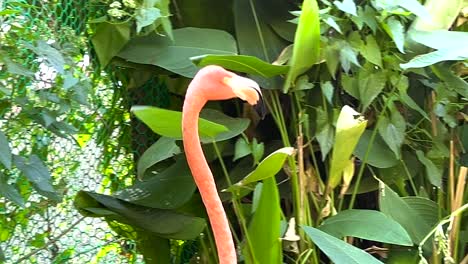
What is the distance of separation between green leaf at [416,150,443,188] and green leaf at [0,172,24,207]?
20.6 inches

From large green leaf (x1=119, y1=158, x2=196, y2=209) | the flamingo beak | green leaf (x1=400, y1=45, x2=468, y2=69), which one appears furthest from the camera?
large green leaf (x1=119, y1=158, x2=196, y2=209)

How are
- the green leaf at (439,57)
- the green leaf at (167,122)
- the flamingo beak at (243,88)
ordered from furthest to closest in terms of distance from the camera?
the green leaf at (439,57) < the green leaf at (167,122) < the flamingo beak at (243,88)

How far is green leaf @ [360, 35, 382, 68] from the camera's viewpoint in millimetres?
816

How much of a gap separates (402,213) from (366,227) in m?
0.07

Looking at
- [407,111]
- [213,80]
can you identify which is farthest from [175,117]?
[407,111]

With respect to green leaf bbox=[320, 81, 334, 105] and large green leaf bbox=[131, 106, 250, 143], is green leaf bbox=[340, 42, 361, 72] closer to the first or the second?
green leaf bbox=[320, 81, 334, 105]

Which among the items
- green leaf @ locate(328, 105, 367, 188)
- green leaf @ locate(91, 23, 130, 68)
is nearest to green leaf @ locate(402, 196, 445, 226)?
green leaf @ locate(328, 105, 367, 188)

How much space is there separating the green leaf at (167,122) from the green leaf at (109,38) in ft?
0.51

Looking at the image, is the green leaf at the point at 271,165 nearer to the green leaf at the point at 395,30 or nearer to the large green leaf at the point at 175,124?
the large green leaf at the point at 175,124

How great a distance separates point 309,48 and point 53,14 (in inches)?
13.6

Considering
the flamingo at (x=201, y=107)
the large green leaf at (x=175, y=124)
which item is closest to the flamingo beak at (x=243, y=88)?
the flamingo at (x=201, y=107)

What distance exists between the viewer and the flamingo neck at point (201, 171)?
576 mm

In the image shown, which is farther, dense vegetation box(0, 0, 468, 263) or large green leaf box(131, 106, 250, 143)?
dense vegetation box(0, 0, 468, 263)

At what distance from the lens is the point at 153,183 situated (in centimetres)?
90
